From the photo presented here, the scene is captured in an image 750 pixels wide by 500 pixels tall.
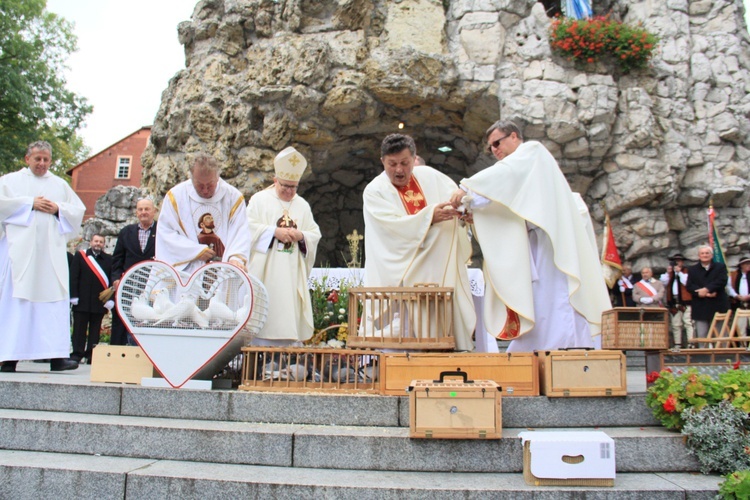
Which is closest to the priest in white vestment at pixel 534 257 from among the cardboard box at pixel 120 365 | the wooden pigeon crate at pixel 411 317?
the wooden pigeon crate at pixel 411 317

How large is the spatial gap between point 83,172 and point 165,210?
107 feet

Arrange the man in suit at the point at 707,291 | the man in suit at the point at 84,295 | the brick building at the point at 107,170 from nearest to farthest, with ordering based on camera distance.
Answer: the man in suit at the point at 84,295, the man in suit at the point at 707,291, the brick building at the point at 107,170

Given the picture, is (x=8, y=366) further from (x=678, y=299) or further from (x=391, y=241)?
(x=678, y=299)

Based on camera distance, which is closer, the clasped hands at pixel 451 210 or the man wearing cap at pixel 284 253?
the clasped hands at pixel 451 210

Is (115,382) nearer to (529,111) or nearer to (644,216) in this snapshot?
(529,111)

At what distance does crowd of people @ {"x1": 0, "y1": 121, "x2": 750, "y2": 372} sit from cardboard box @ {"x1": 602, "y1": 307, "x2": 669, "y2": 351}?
0.57m

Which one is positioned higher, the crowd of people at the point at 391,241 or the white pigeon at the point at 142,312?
the crowd of people at the point at 391,241

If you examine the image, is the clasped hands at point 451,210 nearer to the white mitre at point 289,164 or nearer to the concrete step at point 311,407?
the concrete step at point 311,407

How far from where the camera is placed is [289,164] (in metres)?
6.42

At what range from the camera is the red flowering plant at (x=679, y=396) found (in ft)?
10.9

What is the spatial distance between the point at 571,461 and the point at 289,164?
14.4 feet

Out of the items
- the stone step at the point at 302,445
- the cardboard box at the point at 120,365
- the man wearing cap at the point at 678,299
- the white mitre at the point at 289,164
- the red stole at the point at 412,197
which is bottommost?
the stone step at the point at 302,445

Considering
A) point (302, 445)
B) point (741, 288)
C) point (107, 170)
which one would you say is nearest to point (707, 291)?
point (741, 288)

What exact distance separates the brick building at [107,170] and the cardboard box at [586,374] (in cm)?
3367
